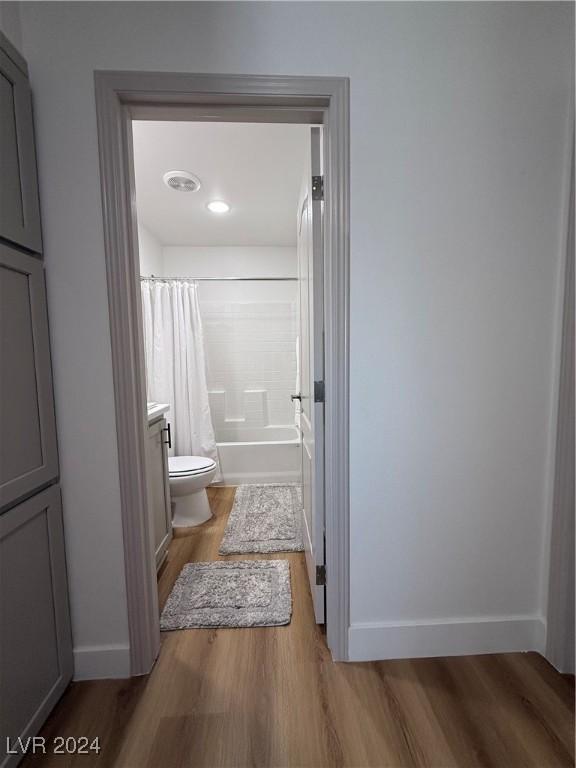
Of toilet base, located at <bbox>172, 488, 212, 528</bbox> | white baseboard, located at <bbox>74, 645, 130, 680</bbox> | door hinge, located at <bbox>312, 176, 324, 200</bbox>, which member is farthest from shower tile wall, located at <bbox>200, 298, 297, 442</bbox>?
white baseboard, located at <bbox>74, 645, 130, 680</bbox>

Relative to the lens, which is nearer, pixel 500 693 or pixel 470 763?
pixel 470 763

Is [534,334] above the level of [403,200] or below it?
below

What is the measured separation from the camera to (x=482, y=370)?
46.1 inches

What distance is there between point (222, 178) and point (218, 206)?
38 centimetres

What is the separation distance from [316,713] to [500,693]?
24.9 inches

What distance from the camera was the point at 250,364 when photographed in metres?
3.38

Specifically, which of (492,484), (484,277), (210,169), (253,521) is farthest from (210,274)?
(492,484)

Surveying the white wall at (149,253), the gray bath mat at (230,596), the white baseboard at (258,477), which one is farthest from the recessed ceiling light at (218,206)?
the gray bath mat at (230,596)

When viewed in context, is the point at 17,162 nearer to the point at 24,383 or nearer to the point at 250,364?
the point at 24,383

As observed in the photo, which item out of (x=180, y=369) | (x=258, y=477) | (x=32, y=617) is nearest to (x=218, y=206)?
(x=180, y=369)

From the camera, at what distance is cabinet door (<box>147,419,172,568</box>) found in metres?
1.67

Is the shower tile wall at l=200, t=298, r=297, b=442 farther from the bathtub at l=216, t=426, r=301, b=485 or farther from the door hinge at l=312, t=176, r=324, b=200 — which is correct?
the door hinge at l=312, t=176, r=324, b=200

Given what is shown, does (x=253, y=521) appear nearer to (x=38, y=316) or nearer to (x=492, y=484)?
(x=492, y=484)

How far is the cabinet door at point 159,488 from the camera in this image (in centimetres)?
167
